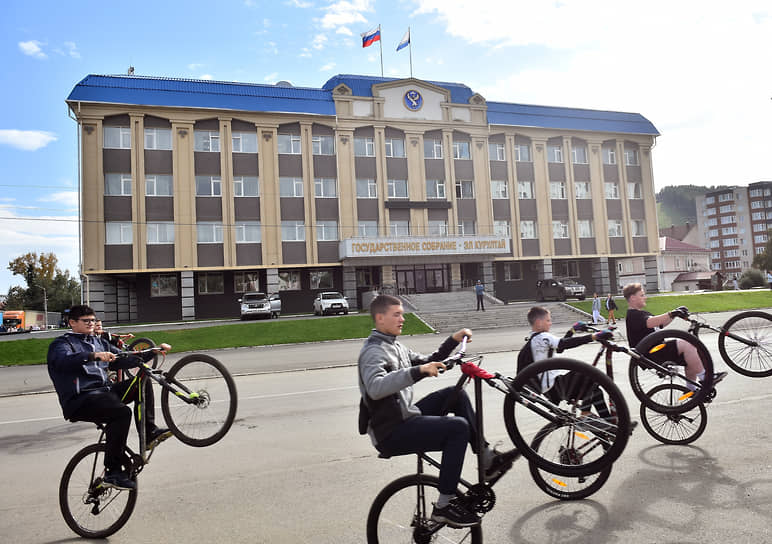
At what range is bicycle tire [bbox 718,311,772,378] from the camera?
252 inches

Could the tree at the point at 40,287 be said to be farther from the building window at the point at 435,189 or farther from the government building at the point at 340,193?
the building window at the point at 435,189

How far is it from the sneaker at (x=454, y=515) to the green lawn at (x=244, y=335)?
19106 mm

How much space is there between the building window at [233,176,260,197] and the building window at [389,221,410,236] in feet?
34.1

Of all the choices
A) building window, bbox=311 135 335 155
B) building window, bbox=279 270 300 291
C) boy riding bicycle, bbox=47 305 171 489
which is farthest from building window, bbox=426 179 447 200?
boy riding bicycle, bbox=47 305 171 489

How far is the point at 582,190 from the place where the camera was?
4541 centimetres

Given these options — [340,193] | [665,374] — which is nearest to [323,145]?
[340,193]

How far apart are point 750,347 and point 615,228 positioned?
4255 cm

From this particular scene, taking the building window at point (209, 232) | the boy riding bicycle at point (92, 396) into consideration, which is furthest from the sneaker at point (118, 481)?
the building window at point (209, 232)

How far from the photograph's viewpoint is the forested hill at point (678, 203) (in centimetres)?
15762

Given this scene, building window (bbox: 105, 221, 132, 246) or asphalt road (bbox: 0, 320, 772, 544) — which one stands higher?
building window (bbox: 105, 221, 132, 246)

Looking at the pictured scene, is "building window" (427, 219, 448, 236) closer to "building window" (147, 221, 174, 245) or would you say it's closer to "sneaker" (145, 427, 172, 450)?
"building window" (147, 221, 174, 245)

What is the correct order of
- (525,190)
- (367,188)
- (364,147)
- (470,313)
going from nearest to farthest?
1. (470,313)
2. (367,188)
3. (364,147)
4. (525,190)

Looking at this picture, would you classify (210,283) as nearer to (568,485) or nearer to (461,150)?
(461,150)

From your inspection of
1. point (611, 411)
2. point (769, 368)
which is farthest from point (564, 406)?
point (769, 368)
